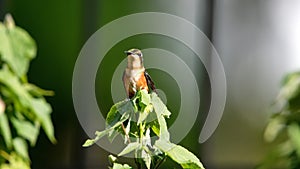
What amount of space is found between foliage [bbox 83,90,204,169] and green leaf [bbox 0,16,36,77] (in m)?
0.90

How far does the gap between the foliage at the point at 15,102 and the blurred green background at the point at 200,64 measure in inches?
54.0

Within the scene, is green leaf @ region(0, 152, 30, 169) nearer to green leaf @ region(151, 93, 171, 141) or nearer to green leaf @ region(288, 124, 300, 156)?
green leaf @ region(288, 124, 300, 156)

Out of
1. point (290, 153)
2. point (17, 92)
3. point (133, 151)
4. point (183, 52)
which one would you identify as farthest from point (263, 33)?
point (133, 151)

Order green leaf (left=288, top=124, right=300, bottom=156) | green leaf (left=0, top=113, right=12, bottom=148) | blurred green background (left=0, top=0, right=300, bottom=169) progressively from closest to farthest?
green leaf (left=0, top=113, right=12, bottom=148) < green leaf (left=288, top=124, right=300, bottom=156) < blurred green background (left=0, top=0, right=300, bottom=169)

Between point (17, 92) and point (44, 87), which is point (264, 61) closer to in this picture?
point (44, 87)

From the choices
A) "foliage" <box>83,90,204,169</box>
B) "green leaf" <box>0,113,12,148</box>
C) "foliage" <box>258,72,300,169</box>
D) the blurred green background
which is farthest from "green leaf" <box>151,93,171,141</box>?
the blurred green background

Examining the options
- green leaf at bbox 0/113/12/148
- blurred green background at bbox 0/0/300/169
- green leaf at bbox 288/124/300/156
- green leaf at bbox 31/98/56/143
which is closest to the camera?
green leaf at bbox 0/113/12/148

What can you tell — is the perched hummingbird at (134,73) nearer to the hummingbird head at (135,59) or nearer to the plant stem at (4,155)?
the hummingbird head at (135,59)

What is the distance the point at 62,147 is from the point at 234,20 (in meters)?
1.06

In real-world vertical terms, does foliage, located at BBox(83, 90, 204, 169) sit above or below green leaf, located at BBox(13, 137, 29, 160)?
above

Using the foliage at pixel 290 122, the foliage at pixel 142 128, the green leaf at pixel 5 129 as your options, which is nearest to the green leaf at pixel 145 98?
the foliage at pixel 142 128

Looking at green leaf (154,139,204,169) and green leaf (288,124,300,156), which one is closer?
green leaf (154,139,204,169)

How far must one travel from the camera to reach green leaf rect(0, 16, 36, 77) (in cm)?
137

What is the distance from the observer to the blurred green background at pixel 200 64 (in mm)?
2967
